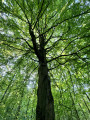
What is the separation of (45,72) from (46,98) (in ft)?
2.37

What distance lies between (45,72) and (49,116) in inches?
40.6

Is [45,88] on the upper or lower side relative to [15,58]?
lower

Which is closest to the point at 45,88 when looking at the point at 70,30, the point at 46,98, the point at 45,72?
the point at 46,98

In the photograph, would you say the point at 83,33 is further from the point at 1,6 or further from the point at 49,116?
the point at 1,6

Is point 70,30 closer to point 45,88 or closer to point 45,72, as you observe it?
point 45,72

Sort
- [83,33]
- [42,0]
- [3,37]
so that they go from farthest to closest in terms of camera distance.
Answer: [3,37]
[83,33]
[42,0]

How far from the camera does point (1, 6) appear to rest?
6.27 feet

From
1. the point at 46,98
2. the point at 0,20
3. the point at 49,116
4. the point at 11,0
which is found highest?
the point at 11,0

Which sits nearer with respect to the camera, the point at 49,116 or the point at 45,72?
the point at 49,116

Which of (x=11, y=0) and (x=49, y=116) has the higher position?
(x=11, y=0)

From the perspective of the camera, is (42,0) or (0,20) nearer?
(42,0)

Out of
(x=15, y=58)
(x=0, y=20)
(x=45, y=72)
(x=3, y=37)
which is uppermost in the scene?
(x=0, y=20)

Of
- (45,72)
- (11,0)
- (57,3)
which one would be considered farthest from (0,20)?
(45,72)

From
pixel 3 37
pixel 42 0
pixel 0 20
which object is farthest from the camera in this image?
pixel 3 37
